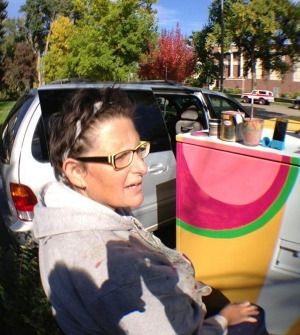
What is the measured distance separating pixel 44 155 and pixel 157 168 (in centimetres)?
112

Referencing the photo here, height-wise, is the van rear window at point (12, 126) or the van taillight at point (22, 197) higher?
the van rear window at point (12, 126)

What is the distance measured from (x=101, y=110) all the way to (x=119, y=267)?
56cm

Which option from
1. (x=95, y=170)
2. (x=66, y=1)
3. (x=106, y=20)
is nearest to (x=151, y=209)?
(x=95, y=170)

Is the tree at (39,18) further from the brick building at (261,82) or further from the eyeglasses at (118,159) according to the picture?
the eyeglasses at (118,159)

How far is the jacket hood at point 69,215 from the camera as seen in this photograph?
1194mm

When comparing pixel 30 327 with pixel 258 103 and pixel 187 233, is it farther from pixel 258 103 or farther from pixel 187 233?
pixel 258 103

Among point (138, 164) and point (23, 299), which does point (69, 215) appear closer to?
point (138, 164)

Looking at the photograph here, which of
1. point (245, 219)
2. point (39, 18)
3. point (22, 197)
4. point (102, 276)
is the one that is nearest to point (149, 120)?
point (22, 197)

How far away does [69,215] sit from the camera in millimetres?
1213

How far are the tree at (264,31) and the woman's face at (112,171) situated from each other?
37.0 feet

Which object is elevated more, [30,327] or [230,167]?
[230,167]

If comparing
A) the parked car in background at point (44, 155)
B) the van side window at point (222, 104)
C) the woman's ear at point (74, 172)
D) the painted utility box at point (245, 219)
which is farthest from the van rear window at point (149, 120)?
the woman's ear at point (74, 172)

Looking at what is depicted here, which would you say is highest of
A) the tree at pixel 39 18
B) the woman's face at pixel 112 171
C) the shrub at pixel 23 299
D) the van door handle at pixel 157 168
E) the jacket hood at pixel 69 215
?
the tree at pixel 39 18

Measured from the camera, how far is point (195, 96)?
5.16m
